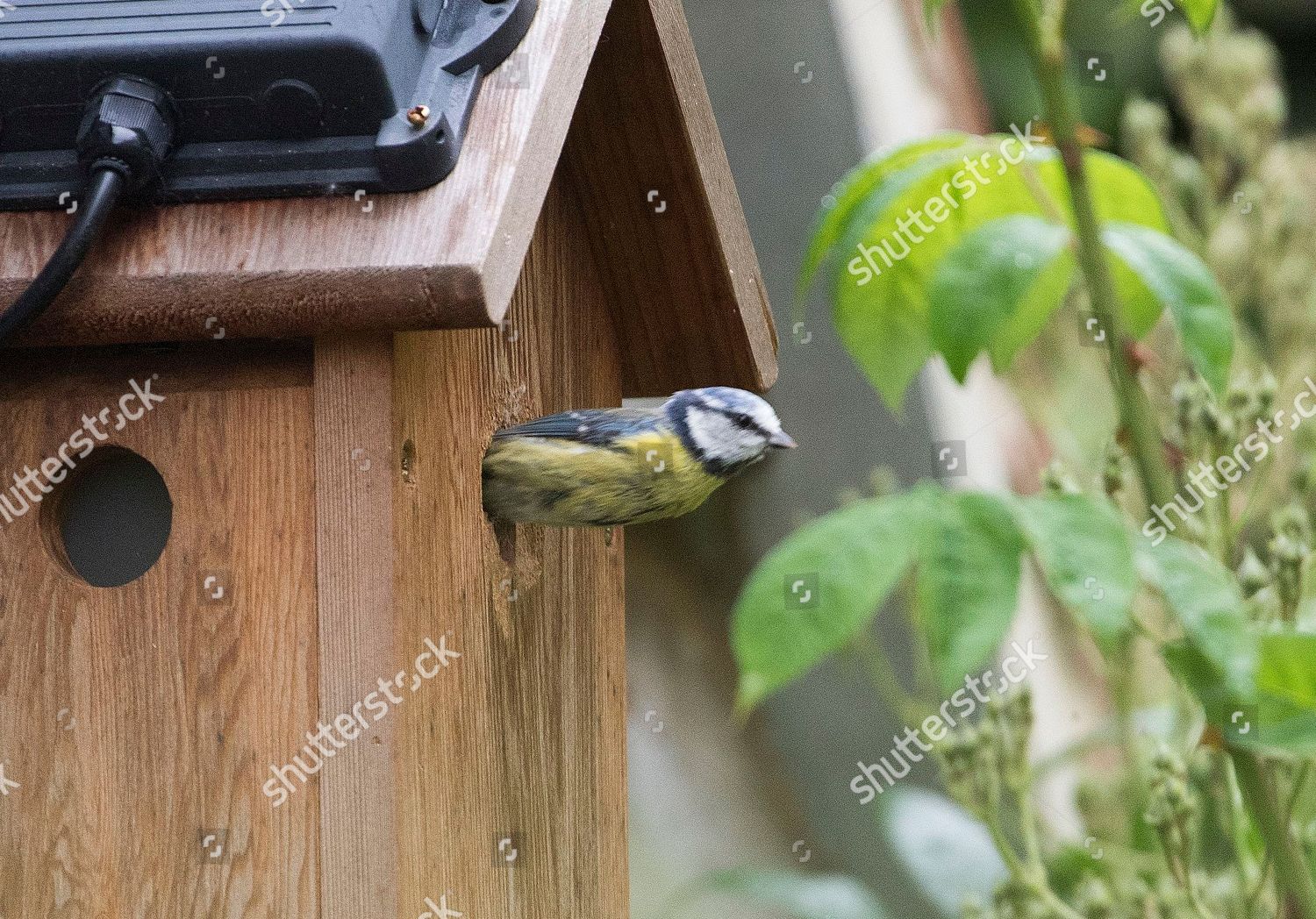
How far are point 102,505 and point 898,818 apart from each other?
1003mm

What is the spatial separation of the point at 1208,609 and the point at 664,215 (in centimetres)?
87

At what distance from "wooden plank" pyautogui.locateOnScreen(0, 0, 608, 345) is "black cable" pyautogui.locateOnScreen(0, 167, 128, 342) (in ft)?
0.18

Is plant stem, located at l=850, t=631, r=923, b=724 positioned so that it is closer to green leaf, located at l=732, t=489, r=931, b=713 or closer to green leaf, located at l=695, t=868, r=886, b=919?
green leaf, located at l=695, t=868, r=886, b=919

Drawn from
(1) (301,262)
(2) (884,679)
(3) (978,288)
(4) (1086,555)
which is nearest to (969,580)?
(4) (1086,555)

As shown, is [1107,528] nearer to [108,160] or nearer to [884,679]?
[108,160]

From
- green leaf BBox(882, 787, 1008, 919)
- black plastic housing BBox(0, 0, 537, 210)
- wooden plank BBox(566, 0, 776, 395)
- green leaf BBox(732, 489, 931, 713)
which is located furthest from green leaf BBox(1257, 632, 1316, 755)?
wooden plank BBox(566, 0, 776, 395)

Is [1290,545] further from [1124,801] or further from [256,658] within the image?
[256,658]

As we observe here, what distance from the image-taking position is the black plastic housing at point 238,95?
3.74 feet

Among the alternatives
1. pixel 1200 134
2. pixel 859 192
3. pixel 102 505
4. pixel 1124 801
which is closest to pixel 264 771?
pixel 102 505

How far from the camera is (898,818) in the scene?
1808 millimetres

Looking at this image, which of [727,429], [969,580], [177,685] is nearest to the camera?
[969,580]

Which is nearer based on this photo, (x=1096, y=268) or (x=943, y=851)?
(x=1096, y=268)

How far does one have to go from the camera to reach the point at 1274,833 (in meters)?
1.17

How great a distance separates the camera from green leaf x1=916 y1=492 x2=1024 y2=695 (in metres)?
0.98
